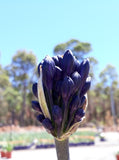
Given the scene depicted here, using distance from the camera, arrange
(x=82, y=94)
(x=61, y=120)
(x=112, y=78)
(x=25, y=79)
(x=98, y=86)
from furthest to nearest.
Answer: (x=98, y=86) → (x=112, y=78) → (x=25, y=79) → (x=82, y=94) → (x=61, y=120)

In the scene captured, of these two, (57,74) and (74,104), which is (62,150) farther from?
(57,74)

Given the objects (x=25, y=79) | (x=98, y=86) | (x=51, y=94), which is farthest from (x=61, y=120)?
(x=98, y=86)

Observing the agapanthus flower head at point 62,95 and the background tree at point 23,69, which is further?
the background tree at point 23,69

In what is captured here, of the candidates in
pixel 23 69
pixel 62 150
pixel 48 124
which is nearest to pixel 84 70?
pixel 48 124

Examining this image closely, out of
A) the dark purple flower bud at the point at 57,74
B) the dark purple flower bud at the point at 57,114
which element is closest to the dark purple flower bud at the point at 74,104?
the dark purple flower bud at the point at 57,114

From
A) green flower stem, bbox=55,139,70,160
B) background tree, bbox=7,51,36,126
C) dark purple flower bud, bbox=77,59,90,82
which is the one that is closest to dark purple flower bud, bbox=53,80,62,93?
dark purple flower bud, bbox=77,59,90,82

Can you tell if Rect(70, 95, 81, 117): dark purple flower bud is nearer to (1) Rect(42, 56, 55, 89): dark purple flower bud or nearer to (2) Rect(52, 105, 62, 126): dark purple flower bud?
(2) Rect(52, 105, 62, 126): dark purple flower bud

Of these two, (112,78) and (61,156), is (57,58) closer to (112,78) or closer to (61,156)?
(61,156)

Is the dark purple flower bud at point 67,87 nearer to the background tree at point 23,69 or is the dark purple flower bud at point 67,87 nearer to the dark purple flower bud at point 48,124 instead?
the dark purple flower bud at point 48,124
